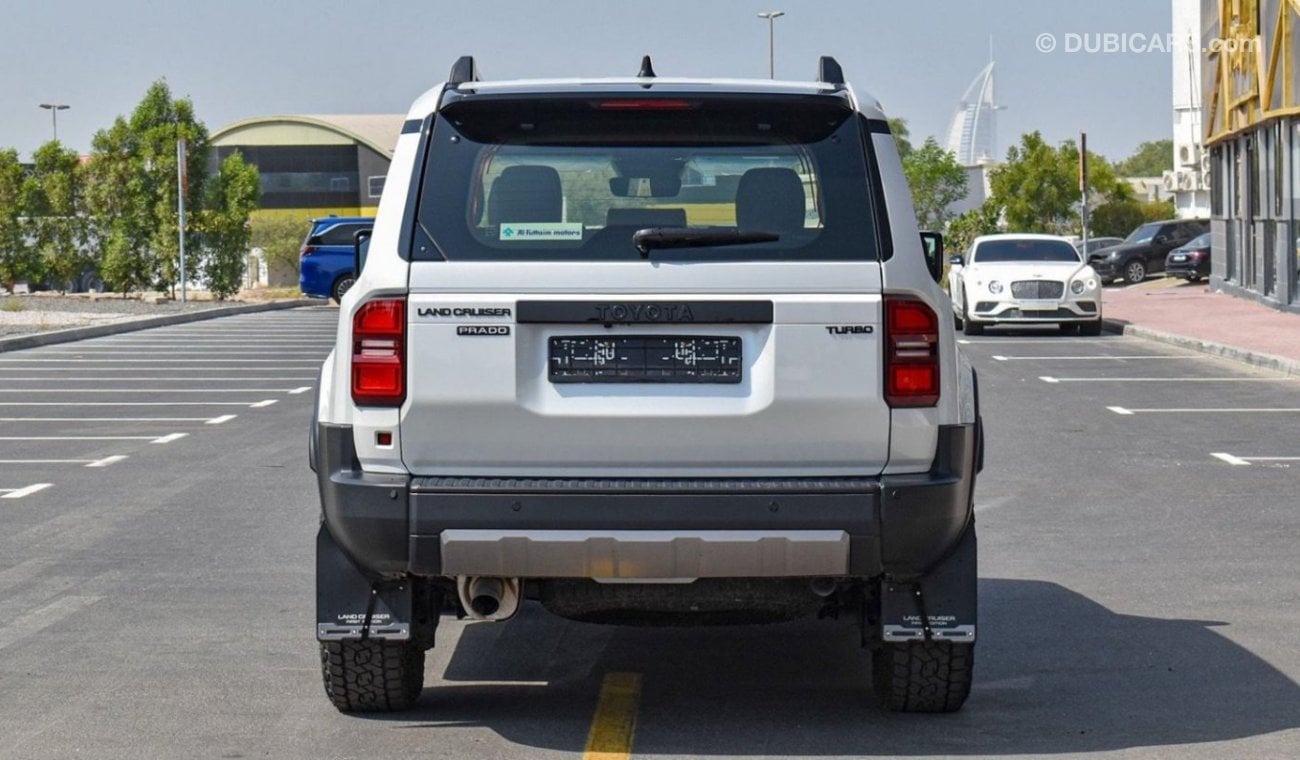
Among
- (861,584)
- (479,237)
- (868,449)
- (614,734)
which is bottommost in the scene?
(614,734)

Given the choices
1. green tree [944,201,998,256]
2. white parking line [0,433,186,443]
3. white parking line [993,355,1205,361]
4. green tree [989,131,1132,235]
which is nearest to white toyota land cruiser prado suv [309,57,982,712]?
white parking line [0,433,186,443]

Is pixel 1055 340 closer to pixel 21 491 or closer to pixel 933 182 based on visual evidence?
pixel 21 491

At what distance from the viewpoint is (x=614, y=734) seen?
5934mm

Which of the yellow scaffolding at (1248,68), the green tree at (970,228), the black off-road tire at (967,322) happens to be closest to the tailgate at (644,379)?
the black off-road tire at (967,322)

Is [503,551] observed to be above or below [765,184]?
below

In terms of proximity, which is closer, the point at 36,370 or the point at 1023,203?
the point at 36,370

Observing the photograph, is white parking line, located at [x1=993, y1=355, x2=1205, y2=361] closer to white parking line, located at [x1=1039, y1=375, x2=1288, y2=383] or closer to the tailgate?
white parking line, located at [x1=1039, y1=375, x2=1288, y2=383]

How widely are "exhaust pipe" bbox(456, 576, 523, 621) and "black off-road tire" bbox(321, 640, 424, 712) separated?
29 cm

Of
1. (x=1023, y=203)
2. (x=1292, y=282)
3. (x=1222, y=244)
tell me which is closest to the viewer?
(x=1292, y=282)

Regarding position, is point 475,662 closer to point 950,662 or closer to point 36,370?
point 950,662

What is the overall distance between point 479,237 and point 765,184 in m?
0.82

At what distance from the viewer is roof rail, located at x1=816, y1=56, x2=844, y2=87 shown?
6020mm

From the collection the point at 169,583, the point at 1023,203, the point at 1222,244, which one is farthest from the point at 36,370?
the point at 1023,203

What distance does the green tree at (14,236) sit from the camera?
146 feet
